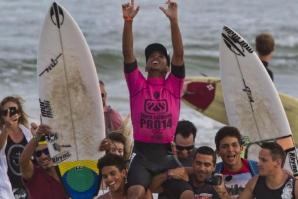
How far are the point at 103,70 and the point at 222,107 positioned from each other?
8.83 m

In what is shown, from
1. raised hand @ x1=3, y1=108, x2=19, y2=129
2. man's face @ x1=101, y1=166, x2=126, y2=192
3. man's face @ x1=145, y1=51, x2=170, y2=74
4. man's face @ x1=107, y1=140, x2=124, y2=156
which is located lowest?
man's face @ x1=101, y1=166, x2=126, y2=192

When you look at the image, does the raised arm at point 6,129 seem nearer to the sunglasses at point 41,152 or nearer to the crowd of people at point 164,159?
the crowd of people at point 164,159

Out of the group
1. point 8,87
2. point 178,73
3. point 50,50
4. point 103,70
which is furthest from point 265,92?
point 103,70

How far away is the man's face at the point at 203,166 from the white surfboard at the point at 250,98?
154 centimetres

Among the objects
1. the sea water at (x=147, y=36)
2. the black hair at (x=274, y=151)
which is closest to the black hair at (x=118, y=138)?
the black hair at (x=274, y=151)

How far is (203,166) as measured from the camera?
599 cm

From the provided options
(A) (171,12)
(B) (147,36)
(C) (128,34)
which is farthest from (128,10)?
(B) (147,36)

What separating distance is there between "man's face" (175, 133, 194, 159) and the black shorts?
71cm

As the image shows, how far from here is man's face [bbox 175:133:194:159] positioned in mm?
6969

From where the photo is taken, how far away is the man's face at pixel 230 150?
→ 6129 mm

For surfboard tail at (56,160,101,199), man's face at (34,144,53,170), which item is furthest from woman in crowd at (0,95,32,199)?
surfboard tail at (56,160,101,199)

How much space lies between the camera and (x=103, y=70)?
1934 centimetres

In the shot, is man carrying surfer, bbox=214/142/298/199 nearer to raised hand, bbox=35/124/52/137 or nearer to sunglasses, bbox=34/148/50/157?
raised hand, bbox=35/124/52/137

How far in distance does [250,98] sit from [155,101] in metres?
1.71
